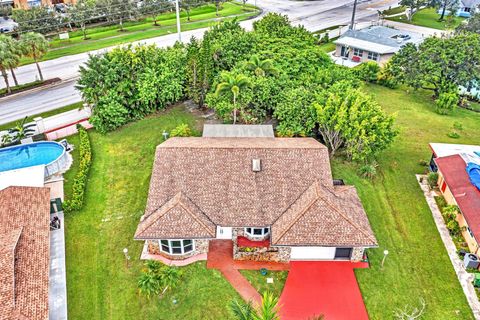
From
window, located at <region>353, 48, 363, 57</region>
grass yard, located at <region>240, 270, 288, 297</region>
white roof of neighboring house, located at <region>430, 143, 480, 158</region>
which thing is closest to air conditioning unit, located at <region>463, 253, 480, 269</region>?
white roof of neighboring house, located at <region>430, 143, 480, 158</region>

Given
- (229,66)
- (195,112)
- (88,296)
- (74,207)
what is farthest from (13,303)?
(229,66)

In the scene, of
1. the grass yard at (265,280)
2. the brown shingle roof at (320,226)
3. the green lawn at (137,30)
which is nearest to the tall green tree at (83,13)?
the green lawn at (137,30)

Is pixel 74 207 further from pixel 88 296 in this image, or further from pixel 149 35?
pixel 149 35

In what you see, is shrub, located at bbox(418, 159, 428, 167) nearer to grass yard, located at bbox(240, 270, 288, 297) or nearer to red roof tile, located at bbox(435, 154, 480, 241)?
red roof tile, located at bbox(435, 154, 480, 241)

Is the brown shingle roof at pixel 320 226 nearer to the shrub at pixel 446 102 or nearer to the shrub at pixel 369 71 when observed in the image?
the shrub at pixel 446 102

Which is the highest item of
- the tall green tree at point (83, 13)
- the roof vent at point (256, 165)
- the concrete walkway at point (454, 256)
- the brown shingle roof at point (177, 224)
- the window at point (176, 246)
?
the tall green tree at point (83, 13)
